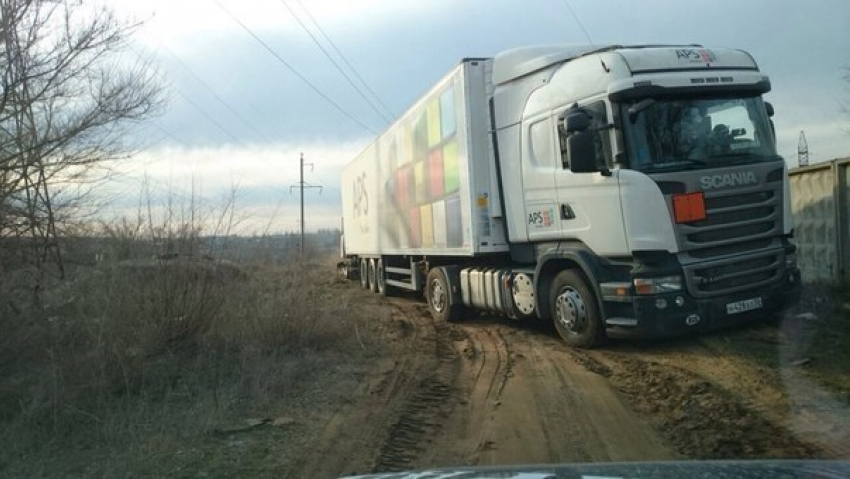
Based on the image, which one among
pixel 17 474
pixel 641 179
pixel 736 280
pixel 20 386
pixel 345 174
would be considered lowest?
pixel 17 474

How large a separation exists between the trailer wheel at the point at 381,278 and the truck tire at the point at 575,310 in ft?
31.8

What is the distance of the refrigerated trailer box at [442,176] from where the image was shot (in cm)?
1163

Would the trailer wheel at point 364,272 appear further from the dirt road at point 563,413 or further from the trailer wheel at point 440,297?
the dirt road at point 563,413

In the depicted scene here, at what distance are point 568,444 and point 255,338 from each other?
4.72 meters

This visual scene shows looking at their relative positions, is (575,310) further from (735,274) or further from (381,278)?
(381,278)

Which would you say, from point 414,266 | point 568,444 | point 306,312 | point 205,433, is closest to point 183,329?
point 306,312

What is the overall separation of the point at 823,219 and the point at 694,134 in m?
5.14

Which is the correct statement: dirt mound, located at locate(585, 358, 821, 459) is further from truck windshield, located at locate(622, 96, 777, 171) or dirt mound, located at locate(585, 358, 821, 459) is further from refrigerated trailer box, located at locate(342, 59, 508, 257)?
refrigerated trailer box, located at locate(342, 59, 508, 257)

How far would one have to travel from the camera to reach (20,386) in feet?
24.1

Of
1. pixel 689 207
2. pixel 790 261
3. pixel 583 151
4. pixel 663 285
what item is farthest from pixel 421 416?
pixel 790 261

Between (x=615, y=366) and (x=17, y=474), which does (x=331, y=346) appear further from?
(x=17, y=474)

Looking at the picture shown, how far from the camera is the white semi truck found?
847 cm

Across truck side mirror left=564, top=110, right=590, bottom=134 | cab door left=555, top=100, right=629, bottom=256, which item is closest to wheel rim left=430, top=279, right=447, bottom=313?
cab door left=555, top=100, right=629, bottom=256

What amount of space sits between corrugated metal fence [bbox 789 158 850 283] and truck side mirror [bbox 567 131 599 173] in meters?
5.45
